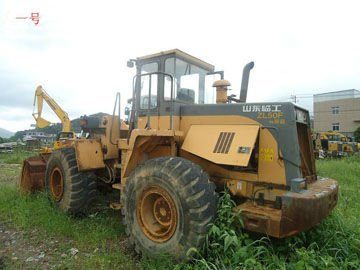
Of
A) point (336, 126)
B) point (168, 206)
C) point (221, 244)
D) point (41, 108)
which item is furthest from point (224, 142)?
point (336, 126)

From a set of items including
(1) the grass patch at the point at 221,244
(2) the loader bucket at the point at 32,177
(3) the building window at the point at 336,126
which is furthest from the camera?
(3) the building window at the point at 336,126

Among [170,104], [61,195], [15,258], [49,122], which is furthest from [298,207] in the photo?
[49,122]

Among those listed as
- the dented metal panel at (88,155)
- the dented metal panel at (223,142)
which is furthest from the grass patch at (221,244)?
the dented metal panel at (88,155)

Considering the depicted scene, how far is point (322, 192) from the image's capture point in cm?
423

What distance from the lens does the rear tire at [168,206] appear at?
4.03m

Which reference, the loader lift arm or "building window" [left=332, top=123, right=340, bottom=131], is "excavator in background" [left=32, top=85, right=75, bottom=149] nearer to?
the loader lift arm

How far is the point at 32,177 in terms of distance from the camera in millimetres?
7910

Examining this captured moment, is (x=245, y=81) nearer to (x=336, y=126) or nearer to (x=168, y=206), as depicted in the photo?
(x=168, y=206)

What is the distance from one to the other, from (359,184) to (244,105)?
7332mm

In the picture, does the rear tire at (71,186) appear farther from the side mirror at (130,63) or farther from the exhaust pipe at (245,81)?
the exhaust pipe at (245,81)

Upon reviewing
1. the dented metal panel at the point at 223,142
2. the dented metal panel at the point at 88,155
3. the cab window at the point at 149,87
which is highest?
the cab window at the point at 149,87

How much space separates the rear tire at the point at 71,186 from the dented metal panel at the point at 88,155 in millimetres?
196

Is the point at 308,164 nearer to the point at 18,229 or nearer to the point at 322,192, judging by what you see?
the point at 322,192

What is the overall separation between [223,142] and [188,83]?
→ 156 centimetres
